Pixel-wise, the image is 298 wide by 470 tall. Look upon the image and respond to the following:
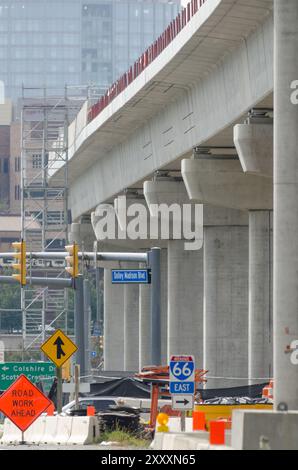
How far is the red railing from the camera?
129ft

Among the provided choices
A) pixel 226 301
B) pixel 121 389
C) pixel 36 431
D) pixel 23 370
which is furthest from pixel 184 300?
pixel 36 431

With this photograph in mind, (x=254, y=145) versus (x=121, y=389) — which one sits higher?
(x=254, y=145)

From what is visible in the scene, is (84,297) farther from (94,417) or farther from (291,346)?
(291,346)

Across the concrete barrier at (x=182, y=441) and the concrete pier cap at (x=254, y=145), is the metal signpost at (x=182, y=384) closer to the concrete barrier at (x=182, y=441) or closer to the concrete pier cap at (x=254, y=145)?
the concrete barrier at (x=182, y=441)

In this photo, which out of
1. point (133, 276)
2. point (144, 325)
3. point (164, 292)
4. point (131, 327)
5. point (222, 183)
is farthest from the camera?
point (131, 327)

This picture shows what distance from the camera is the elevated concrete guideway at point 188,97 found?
3591 cm

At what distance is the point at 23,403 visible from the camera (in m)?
30.4

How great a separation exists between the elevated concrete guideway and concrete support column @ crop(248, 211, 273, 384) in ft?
10.9

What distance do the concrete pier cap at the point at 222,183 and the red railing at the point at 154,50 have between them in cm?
315

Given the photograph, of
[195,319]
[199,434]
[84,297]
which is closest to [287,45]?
[199,434]

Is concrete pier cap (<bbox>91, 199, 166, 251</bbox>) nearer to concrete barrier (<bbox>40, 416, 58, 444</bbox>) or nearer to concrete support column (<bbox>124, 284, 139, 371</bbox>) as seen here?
concrete support column (<bbox>124, 284, 139, 371</bbox>)

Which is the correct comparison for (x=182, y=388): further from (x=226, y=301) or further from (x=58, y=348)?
(x=226, y=301)

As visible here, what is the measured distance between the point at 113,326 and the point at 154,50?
46891 mm

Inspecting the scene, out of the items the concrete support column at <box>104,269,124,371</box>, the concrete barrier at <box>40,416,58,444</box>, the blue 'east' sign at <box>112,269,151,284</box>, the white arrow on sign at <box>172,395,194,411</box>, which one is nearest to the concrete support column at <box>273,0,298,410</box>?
the white arrow on sign at <box>172,395,194,411</box>
